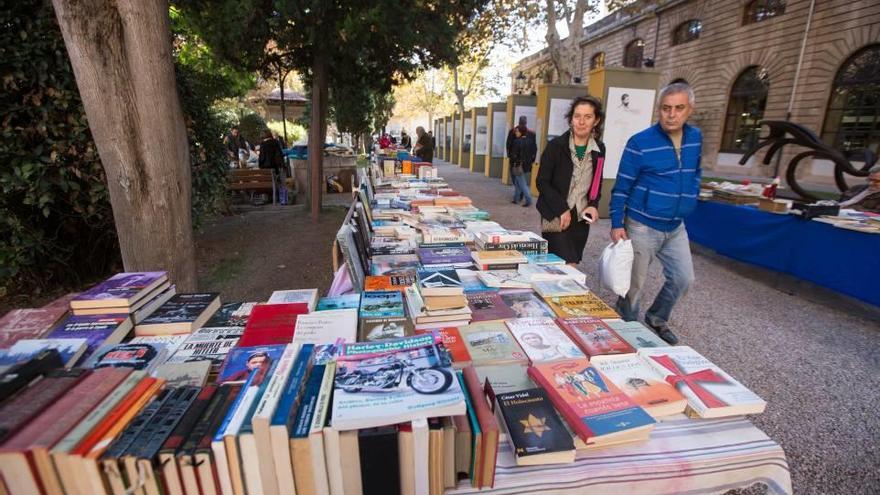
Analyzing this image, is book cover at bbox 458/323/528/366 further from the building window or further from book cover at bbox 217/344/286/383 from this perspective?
the building window

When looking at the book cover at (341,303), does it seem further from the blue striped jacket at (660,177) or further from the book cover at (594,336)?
the blue striped jacket at (660,177)

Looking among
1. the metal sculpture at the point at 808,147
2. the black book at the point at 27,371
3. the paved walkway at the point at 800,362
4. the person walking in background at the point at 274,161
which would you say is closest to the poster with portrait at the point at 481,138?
the person walking in background at the point at 274,161

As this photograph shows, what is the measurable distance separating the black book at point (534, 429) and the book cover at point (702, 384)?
18.9 inches

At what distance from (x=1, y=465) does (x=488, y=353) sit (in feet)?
4.21

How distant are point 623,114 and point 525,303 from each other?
6.46 metres

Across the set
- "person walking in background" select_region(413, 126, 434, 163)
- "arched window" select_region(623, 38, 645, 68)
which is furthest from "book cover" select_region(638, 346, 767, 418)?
"arched window" select_region(623, 38, 645, 68)

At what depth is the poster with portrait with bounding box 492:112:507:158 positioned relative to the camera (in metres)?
14.1

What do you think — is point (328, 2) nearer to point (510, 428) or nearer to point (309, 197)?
point (309, 197)

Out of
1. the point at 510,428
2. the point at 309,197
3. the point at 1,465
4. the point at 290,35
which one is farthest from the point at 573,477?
the point at 309,197

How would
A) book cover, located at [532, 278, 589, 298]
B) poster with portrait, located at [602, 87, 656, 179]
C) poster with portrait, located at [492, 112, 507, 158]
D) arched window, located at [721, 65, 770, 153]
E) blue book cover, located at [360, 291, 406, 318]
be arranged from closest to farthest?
1. blue book cover, located at [360, 291, 406, 318]
2. book cover, located at [532, 278, 589, 298]
3. poster with portrait, located at [602, 87, 656, 179]
4. poster with portrait, located at [492, 112, 507, 158]
5. arched window, located at [721, 65, 770, 153]

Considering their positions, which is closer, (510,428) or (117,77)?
(510,428)

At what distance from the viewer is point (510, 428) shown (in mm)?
1132

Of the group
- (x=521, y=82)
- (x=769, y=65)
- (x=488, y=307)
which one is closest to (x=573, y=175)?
(x=488, y=307)

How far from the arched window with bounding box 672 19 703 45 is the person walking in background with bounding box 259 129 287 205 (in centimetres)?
1899
